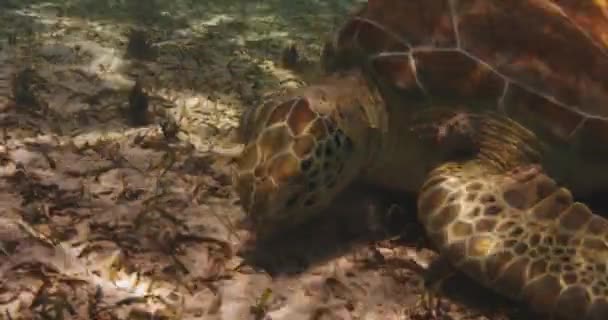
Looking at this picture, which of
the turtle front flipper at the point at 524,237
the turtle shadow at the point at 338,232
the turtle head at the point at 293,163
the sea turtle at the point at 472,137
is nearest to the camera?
the turtle front flipper at the point at 524,237

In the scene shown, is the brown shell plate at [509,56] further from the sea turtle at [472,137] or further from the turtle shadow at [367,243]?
the turtle shadow at [367,243]

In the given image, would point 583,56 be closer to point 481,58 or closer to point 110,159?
point 481,58

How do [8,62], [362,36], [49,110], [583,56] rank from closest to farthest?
1. [583,56]
2. [362,36]
3. [49,110]
4. [8,62]

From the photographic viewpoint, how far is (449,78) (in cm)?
350

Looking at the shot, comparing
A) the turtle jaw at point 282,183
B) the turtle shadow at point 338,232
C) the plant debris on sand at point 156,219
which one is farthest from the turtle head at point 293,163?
the plant debris on sand at point 156,219

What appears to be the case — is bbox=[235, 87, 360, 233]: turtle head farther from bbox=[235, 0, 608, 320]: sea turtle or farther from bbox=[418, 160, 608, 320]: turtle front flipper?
bbox=[418, 160, 608, 320]: turtle front flipper

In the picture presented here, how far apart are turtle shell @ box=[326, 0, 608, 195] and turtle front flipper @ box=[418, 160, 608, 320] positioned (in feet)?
1.22

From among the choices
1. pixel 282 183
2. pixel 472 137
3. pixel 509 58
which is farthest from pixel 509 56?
pixel 282 183

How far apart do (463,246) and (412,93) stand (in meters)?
1.04

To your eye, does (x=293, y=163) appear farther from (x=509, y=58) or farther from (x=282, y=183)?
(x=509, y=58)

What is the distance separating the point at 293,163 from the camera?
120 inches

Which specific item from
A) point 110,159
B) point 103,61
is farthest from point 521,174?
point 103,61

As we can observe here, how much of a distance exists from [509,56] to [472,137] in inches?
21.0

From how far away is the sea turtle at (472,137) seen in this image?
2928 mm
